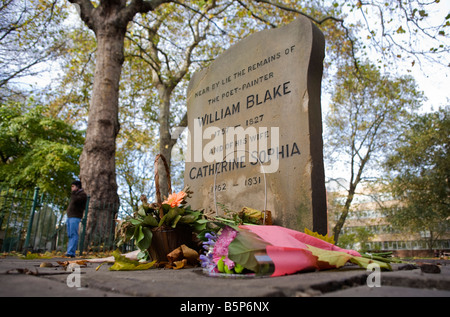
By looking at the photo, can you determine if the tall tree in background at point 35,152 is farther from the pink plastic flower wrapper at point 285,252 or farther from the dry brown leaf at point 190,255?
the pink plastic flower wrapper at point 285,252

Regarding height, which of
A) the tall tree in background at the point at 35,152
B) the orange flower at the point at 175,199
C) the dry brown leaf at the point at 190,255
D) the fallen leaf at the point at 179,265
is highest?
the tall tree in background at the point at 35,152

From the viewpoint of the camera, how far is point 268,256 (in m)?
1.77

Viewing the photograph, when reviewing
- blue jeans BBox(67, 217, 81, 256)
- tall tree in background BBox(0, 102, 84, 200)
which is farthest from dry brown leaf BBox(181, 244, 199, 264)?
tall tree in background BBox(0, 102, 84, 200)

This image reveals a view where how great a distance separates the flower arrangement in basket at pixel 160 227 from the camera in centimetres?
275

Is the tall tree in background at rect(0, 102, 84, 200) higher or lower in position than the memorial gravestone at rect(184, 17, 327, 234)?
higher

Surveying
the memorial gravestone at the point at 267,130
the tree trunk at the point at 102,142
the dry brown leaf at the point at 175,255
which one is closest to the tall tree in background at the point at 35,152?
the tree trunk at the point at 102,142

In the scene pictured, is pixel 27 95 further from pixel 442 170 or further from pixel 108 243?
pixel 442 170

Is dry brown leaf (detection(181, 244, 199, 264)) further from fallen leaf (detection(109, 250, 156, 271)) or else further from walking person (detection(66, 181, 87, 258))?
walking person (detection(66, 181, 87, 258))

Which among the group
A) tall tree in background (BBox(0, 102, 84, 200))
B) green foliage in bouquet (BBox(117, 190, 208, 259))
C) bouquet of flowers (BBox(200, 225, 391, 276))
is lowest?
bouquet of flowers (BBox(200, 225, 391, 276))

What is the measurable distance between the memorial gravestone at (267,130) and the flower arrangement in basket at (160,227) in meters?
0.35

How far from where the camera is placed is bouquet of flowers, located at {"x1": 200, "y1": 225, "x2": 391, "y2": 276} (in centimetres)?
177

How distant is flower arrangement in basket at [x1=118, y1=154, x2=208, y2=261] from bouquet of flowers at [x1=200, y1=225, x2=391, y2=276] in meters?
0.74

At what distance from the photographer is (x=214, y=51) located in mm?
15172

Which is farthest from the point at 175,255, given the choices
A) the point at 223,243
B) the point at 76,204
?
the point at 76,204
